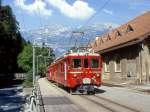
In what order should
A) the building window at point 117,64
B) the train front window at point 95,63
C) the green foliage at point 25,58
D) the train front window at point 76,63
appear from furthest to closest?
the green foliage at point 25,58 < the building window at point 117,64 < the train front window at point 95,63 < the train front window at point 76,63

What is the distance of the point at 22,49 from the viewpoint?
102250mm

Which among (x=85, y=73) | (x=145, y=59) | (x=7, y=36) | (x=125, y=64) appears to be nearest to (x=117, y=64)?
(x=125, y=64)

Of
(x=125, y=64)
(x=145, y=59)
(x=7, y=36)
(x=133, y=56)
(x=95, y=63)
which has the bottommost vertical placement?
(x=95, y=63)

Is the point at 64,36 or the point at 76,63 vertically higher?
the point at 64,36

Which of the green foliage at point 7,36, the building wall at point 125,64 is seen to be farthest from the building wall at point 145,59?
the green foliage at point 7,36

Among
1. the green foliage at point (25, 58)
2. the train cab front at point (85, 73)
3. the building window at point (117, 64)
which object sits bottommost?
the train cab front at point (85, 73)

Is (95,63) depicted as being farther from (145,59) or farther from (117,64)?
(117,64)

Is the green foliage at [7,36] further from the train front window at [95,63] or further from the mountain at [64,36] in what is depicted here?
the train front window at [95,63]

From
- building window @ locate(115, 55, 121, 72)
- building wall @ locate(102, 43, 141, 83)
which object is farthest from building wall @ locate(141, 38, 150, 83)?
building window @ locate(115, 55, 121, 72)

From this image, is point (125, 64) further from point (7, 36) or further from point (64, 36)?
point (7, 36)

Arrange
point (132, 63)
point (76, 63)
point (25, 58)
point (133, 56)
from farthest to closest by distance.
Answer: point (25, 58), point (132, 63), point (133, 56), point (76, 63)

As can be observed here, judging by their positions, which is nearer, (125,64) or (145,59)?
(145,59)

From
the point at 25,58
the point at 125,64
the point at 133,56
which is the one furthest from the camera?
the point at 25,58

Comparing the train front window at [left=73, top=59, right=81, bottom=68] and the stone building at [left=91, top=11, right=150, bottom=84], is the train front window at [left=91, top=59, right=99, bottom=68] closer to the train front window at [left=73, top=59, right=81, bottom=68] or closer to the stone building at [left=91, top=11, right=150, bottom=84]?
the train front window at [left=73, top=59, right=81, bottom=68]
